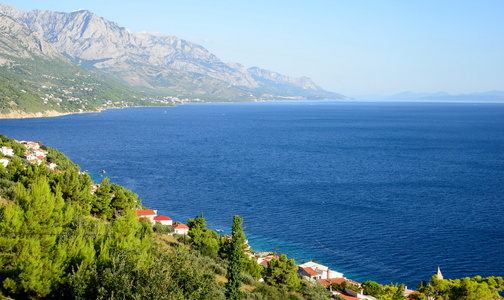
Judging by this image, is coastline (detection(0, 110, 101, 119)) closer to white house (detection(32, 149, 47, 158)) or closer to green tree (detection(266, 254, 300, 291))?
white house (detection(32, 149, 47, 158))

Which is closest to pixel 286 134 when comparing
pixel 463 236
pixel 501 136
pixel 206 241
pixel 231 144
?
pixel 231 144

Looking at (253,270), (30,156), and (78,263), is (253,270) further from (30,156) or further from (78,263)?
(30,156)

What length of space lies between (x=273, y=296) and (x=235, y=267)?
446 cm

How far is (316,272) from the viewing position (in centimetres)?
3581

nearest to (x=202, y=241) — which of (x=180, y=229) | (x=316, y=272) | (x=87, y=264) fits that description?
(x=180, y=229)

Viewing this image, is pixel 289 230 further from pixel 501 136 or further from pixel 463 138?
pixel 501 136

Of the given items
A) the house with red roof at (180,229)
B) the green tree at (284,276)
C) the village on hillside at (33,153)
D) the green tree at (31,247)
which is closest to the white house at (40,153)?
the village on hillside at (33,153)

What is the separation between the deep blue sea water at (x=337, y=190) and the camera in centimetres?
4266

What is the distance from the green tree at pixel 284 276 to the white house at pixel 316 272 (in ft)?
21.1

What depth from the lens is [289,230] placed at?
160 ft

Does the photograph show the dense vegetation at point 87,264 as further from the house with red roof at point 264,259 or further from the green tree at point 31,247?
the house with red roof at point 264,259

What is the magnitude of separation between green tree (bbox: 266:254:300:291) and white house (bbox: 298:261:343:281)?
6.42 meters

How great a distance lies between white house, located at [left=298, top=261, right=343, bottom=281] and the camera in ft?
115

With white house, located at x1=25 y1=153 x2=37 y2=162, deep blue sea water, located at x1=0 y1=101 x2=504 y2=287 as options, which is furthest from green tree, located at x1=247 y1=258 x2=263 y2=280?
white house, located at x1=25 y1=153 x2=37 y2=162
